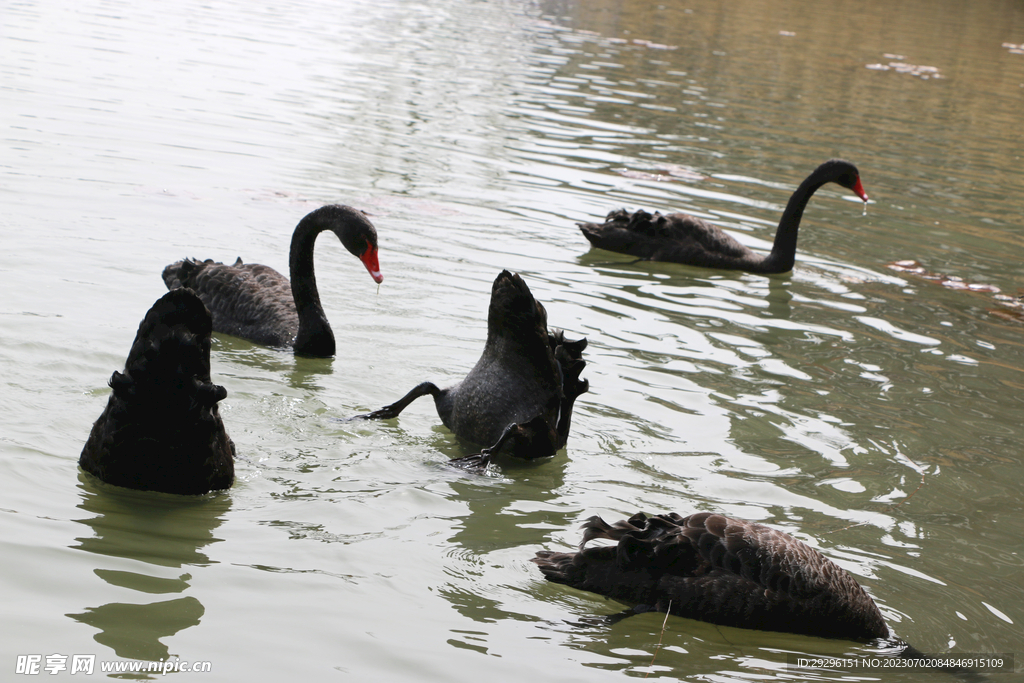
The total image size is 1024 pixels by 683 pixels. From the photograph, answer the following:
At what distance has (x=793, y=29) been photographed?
3183 centimetres

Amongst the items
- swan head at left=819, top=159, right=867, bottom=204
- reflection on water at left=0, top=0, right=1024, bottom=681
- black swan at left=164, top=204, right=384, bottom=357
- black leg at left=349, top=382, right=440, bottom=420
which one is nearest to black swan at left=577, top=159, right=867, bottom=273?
reflection on water at left=0, top=0, right=1024, bottom=681

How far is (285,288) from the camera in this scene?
24.2 ft

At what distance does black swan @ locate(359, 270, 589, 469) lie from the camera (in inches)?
210

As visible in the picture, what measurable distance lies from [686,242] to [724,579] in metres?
6.02

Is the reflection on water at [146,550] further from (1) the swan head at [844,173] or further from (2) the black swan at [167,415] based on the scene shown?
(1) the swan head at [844,173]

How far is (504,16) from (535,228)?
20638mm

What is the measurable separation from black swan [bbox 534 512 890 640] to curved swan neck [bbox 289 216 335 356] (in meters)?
3.01

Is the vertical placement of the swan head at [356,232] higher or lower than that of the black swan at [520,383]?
higher

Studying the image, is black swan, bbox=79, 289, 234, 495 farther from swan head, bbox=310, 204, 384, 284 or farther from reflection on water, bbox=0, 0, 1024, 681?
swan head, bbox=310, 204, 384, 284

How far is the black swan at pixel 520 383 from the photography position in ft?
17.5

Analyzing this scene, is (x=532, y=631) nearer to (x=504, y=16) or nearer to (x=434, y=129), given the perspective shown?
(x=434, y=129)

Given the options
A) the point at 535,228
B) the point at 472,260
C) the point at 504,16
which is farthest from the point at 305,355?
the point at 504,16

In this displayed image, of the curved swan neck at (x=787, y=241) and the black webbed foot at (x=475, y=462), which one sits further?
the curved swan neck at (x=787, y=241)

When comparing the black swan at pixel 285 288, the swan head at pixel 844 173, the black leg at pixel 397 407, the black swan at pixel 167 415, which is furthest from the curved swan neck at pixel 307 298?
the swan head at pixel 844 173
